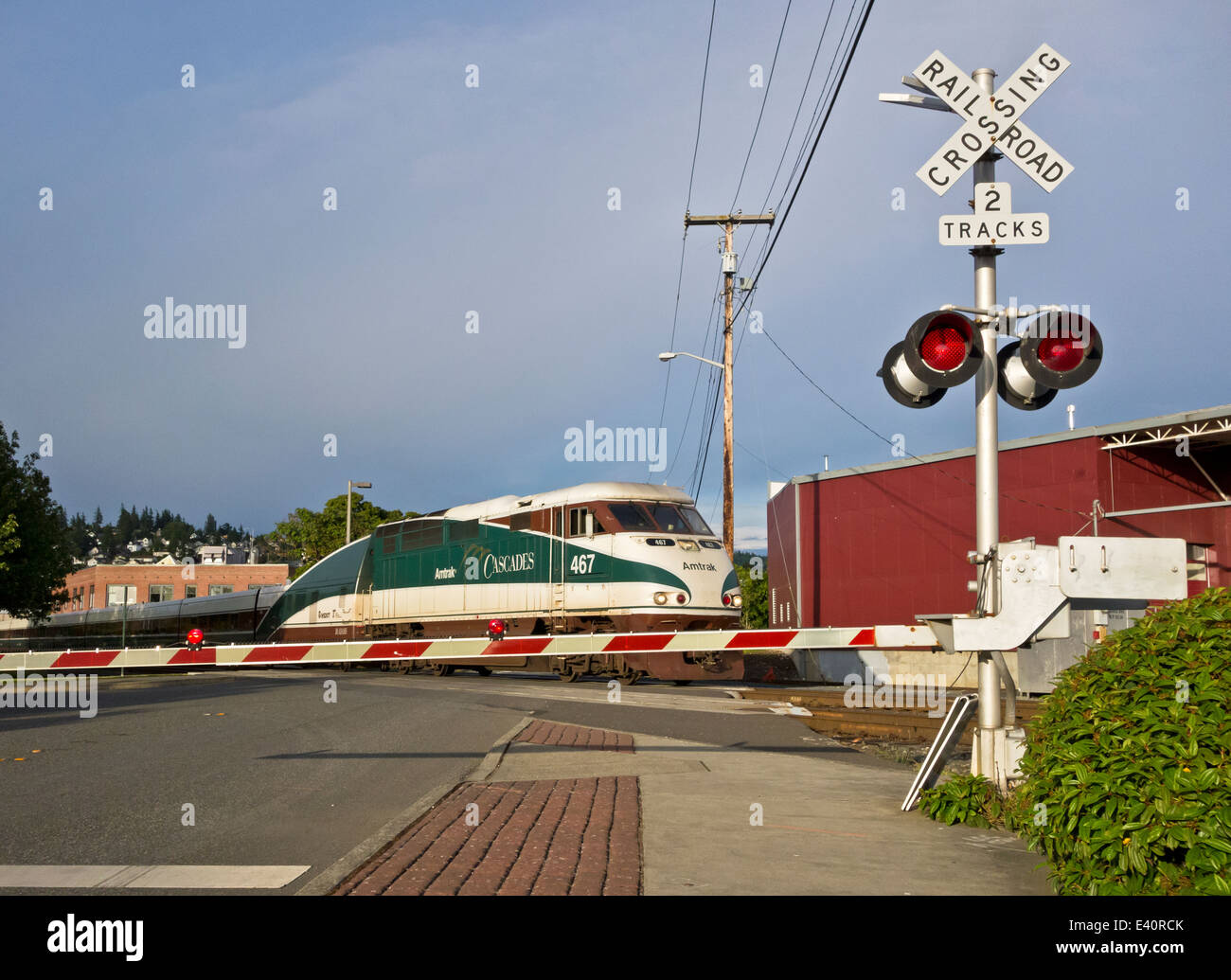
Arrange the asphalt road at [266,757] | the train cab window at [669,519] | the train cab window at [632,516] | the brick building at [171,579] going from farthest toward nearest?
1. the brick building at [171,579]
2. the train cab window at [669,519]
3. the train cab window at [632,516]
4. the asphalt road at [266,757]

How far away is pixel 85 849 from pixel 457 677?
21046mm

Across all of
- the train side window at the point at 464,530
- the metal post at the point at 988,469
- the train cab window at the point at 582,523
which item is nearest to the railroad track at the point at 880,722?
the metal post at the point at 988,469

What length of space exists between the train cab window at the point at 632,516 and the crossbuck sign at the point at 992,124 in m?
14.5

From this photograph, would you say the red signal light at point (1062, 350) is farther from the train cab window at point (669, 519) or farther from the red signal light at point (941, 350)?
the train cab window at point (669, 519)

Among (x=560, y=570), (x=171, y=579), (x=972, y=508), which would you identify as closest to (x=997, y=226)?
(x=560, y=570)

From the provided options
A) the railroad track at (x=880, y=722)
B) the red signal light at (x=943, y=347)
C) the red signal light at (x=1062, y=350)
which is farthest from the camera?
the railroad track at (x=880, y=722)

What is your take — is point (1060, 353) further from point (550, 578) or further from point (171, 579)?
point (171, 579)

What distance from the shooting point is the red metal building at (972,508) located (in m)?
22.7

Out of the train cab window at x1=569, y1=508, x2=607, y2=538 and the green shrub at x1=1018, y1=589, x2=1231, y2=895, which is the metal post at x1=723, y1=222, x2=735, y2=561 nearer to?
the train cab window at x1=569, y1=508, x2=607, y2=538

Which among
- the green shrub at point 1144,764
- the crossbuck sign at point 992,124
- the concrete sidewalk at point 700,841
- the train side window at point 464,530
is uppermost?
the crossbuck sign at point 992,124

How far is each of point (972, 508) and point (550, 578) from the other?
10.7 metres

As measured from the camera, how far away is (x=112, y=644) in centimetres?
4309
